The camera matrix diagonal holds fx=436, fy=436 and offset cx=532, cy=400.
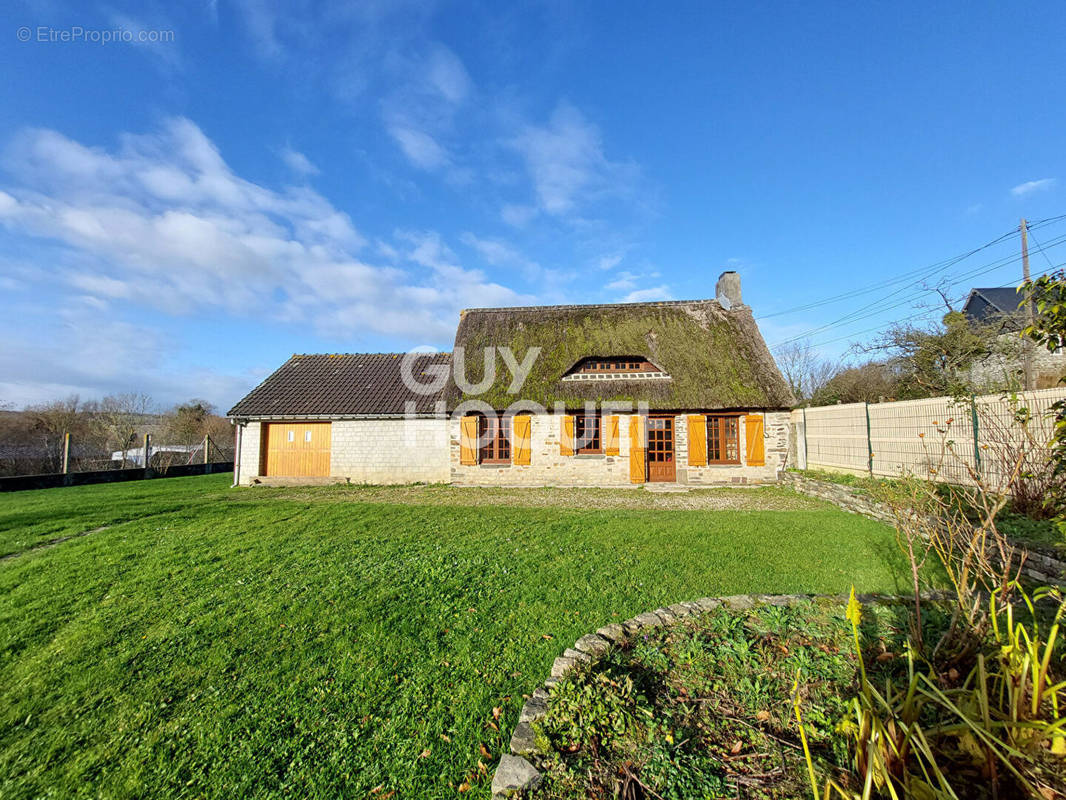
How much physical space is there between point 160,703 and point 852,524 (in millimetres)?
8724

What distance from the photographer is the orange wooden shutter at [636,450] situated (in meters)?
12.4

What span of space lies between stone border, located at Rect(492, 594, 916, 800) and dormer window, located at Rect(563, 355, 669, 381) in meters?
9.86

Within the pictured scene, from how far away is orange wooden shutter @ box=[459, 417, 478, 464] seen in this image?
12.9 meters

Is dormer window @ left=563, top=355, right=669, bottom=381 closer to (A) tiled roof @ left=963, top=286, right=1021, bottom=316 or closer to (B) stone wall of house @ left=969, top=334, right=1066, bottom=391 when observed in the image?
(B) stone wall of house @ left=969, top=334, right=1066, bottom=391

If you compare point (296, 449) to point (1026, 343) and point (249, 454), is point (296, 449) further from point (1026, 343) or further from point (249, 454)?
point (1026, 343)

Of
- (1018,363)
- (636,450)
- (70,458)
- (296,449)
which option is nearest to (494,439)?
(636,450)

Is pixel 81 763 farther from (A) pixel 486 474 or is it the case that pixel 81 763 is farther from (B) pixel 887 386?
(B) pixel 887 386

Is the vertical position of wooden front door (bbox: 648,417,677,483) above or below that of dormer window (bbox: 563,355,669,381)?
below

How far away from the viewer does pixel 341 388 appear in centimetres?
1480

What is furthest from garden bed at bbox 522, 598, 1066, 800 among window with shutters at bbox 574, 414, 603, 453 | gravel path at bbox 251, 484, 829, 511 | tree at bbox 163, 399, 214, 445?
tree at bbox 163, 399, 214, 445

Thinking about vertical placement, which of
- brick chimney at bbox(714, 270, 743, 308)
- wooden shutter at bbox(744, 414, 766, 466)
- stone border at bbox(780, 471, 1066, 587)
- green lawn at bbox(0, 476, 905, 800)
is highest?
brick chimney at bbox(714, 270, 743, 308)

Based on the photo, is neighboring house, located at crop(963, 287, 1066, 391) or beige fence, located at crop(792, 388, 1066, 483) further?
neighboring house, located at crop(963, 287, 1066, 391)

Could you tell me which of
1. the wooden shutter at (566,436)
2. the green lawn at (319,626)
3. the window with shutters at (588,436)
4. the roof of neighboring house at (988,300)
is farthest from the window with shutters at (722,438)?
the roof of neighboring house at (988,300)

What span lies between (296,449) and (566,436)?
28.6 ft
